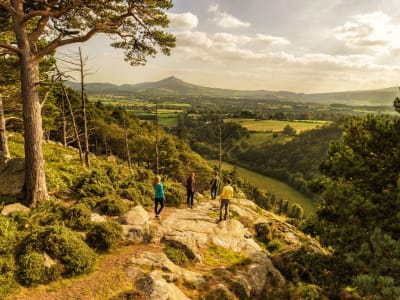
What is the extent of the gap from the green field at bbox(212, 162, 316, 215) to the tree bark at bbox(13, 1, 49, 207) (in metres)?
89.5

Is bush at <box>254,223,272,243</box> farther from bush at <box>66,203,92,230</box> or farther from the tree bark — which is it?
the tree bark

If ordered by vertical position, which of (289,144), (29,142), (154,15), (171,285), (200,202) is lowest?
(289,144)

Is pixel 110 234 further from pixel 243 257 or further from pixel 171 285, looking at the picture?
pixel 243 257

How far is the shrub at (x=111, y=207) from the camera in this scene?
12977 mm

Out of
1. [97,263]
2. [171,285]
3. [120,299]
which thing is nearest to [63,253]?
[97,263]

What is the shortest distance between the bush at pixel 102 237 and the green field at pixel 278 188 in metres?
88.8

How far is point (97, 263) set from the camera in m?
8.72

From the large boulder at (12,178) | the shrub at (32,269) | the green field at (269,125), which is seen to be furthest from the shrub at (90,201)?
the green field at (269,125)

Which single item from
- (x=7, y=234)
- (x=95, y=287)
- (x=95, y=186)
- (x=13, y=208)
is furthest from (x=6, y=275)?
(x=95, y=186)

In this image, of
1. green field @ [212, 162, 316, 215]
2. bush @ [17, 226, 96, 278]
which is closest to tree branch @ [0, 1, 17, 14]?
bush @ [17, 226, 96, 278]

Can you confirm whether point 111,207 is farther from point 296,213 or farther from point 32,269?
point 296,213

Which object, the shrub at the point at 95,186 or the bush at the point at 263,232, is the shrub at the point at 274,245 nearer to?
the bush at the point at 263,232

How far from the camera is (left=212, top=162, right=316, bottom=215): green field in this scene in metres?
96.3

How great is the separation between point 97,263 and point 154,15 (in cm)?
1090
